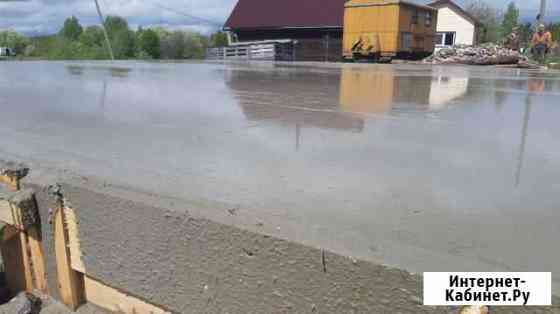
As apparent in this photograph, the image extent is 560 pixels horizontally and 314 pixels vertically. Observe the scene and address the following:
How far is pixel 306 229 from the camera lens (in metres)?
1.04

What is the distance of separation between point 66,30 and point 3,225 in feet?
201

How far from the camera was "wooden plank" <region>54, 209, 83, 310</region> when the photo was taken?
146 centimetres

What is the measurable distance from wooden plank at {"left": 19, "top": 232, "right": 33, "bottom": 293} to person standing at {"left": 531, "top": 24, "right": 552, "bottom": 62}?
50.1 ft

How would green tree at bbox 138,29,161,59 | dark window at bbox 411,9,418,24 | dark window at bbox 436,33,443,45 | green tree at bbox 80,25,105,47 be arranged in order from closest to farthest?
dark window at bbox 411,9,418,24, dark window at bbox 436,33,443,45, green tree at bbox 138,29,161,59, green tree at bbox 80,25,105,47

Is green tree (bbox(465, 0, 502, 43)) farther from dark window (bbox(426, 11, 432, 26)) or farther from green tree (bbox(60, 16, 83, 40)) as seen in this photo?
green tree (bbox(60, 16, 83, 40))

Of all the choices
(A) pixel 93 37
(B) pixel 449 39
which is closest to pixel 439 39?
(B) pixel 449 39

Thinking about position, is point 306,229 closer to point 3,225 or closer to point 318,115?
point 3,225

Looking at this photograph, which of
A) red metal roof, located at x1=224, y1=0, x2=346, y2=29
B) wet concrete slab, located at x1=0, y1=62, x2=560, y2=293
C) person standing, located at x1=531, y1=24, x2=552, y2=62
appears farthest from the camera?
red metal roof, located at x1=224, y1=0, x2=346, y2=29

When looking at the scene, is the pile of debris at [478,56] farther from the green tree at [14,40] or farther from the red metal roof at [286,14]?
the green tree at [14,40]

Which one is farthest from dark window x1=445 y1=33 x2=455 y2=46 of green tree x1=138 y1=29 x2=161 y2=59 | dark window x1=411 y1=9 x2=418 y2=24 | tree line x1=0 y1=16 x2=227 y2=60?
green tree x1=138 y1=29 x2=161 y2=59

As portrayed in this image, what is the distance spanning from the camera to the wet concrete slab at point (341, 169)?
99cm

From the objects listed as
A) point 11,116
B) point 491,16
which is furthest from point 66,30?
point 11,116

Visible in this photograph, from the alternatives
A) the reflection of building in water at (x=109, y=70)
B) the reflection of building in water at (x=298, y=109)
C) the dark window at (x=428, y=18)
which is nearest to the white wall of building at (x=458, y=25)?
the dark window at (x=428, y=18)

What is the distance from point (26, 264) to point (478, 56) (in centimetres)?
1339
